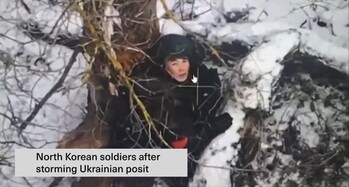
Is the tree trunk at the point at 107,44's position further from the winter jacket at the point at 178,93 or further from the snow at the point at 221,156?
the snow at the point at 221,156

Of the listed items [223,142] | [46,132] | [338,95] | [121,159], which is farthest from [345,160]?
[46,132]

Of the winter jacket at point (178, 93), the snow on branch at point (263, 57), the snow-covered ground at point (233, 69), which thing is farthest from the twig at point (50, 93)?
A: the snow on branch at point (263, 57)

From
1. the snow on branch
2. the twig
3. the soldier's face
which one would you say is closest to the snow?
the snow on branch

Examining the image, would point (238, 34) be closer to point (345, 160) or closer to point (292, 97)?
point (292, 97)

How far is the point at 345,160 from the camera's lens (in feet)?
3.96

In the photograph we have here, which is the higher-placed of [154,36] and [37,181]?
[154,36]

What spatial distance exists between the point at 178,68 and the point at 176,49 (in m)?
0.04

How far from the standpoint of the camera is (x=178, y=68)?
1.20 metres

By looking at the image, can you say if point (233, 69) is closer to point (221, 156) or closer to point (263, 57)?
point (263, 57)

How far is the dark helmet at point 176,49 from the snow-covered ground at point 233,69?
0.07 feet

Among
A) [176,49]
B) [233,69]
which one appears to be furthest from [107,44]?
[233,69]

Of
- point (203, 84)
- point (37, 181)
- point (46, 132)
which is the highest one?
point (203, 84)

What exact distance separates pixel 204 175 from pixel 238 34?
0.31 m

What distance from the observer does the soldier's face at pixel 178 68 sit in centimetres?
120
